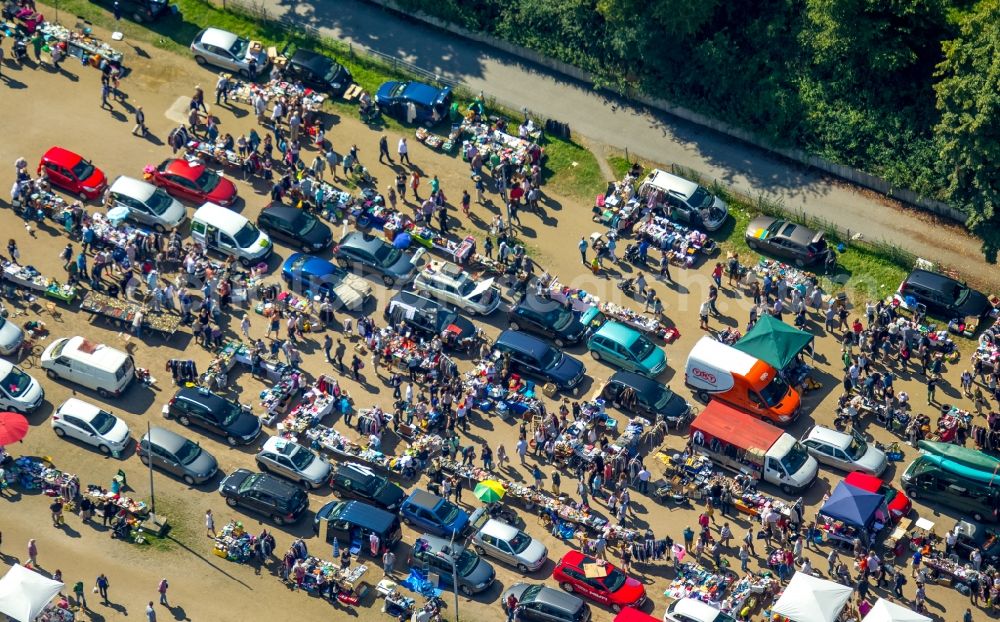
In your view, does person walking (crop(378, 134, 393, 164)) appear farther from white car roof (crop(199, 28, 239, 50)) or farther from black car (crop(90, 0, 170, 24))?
black car (crop(90, 0, 170, 24))

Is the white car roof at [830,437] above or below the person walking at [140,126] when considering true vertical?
below

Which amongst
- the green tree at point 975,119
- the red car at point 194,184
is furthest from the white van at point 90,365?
the green tree at point 975,119

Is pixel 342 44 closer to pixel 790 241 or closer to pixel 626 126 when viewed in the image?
pixel 626 126

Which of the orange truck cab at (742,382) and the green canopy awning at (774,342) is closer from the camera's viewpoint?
the orange truck cab at (742,382)

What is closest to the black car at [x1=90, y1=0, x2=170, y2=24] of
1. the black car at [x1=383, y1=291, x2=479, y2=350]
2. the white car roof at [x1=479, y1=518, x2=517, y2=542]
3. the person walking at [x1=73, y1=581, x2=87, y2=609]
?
the black car at [x1=383, y1=291, x2=479, y2=350]

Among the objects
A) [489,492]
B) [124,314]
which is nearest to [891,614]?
[489,492]

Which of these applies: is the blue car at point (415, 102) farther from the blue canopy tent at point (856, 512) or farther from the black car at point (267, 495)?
the blue canopy tent at point (856, 512)
